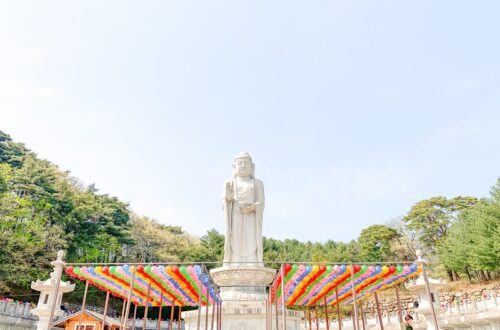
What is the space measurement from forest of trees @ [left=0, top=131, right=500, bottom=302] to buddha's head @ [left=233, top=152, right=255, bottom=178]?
857 cm

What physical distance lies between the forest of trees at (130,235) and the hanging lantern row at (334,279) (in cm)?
752

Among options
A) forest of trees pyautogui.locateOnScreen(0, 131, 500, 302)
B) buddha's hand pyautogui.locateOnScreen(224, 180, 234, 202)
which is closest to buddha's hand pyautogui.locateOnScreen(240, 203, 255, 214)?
buddha's hand pyautogui.locateOnScreen(224, 180, 234, 202)

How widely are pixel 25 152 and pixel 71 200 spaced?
1185 centimetres

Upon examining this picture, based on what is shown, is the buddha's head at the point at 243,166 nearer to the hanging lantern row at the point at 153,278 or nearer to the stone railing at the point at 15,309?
the hanging lantern row at the point at 153,278

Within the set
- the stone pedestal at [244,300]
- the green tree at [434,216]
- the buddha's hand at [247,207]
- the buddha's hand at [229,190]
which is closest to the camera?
the stone pedestal at [244,300]

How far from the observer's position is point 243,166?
11055 millimetres

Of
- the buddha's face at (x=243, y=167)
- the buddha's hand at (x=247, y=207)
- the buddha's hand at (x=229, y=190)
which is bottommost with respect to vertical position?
the buddha's hand at (x=247, y=207)

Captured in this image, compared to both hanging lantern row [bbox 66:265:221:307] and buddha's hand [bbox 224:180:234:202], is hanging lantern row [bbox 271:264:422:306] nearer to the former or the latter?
hanging lantern row [bbox 66:265:221:307]

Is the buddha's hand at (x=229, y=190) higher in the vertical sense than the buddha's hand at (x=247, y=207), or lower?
higher

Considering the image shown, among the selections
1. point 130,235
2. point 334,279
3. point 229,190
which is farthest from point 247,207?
point 130,235

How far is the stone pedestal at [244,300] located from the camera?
318 inches

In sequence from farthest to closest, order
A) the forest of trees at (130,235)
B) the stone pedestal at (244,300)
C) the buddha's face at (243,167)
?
the forest of trees at (130,235) → the buddha's face at (243,167) → the stone pedestal at (244,300)

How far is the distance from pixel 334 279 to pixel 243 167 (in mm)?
4017

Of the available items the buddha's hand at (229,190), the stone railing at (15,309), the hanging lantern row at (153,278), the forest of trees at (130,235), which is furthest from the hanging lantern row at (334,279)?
the stone railing at (15,309)
